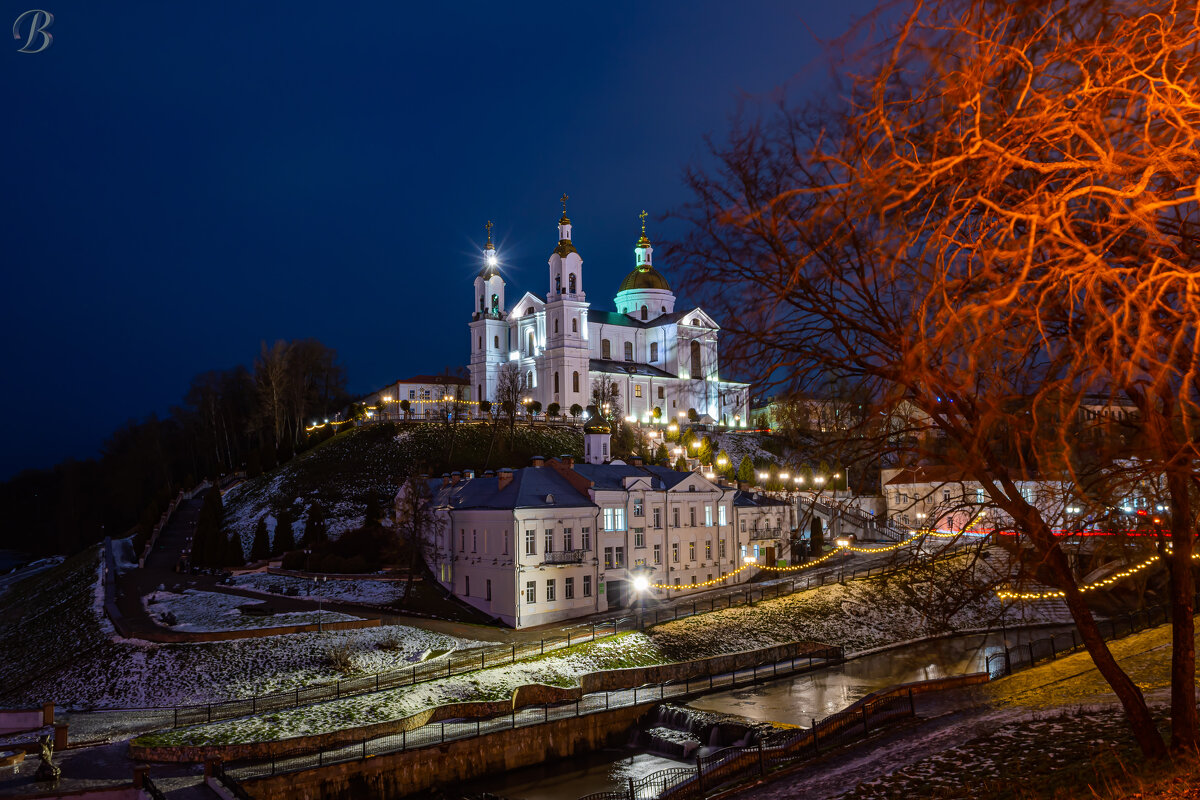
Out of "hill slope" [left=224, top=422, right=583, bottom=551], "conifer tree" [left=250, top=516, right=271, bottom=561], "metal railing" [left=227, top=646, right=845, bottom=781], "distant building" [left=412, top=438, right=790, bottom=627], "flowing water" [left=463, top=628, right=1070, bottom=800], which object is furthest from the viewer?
"hill slope" [left=224, top=422, right=583, bottom=551]

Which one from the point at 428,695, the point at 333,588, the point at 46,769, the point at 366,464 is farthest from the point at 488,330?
the point at 46,769

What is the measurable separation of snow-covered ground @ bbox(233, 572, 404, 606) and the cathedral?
138ft

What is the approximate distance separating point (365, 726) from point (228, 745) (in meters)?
3.46

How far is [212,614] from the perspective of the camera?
3753 cm

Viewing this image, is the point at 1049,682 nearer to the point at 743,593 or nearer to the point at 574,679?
the point at 574,679

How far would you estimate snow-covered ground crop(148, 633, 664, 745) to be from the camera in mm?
22750

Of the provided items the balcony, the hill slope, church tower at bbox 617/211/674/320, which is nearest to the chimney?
the balcony

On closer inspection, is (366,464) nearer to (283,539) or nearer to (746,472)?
(283,539)

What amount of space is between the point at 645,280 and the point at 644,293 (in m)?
2.14

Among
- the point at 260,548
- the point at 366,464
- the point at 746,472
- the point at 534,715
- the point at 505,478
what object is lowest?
the point at 534,715

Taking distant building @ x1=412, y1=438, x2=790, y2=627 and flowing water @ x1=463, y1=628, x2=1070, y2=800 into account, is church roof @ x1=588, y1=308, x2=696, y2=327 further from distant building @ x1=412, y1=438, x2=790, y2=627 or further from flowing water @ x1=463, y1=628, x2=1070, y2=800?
flowing water @ x1=463, y1=628, x2=1070, y2=800

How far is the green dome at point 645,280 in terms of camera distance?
105m

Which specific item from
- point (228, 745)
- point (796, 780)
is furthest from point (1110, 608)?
point (228, 745)

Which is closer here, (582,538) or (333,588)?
(582,538)
